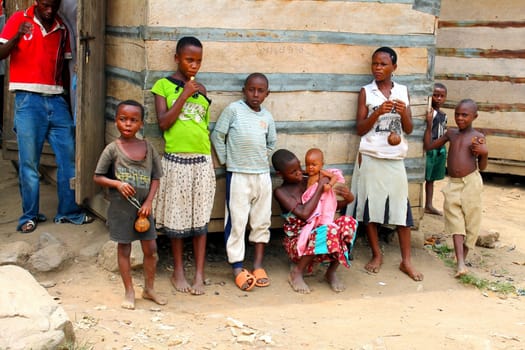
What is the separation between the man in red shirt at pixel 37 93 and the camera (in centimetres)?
552

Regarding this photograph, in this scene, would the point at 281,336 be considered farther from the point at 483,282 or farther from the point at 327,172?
the point at 483,282

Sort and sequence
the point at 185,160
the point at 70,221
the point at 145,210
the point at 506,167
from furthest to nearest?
the point at 506,167 → the point at 70,221 → the point at 185,160 → the point at 145,210

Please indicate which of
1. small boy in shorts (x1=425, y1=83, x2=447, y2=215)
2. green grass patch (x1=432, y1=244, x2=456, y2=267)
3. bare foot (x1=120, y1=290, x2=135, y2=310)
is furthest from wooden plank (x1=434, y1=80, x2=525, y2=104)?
bare foot (x1=120, y1=290, x2=135, y2=310)

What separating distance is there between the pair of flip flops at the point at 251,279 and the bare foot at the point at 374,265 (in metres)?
0.85

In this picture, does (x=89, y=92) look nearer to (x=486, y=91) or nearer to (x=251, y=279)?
(x=251, y=279)

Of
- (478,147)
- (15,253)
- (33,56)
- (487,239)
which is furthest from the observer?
(487,239)

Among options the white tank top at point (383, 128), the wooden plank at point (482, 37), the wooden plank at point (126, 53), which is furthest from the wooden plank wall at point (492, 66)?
the wooden plank at point (126, 53)

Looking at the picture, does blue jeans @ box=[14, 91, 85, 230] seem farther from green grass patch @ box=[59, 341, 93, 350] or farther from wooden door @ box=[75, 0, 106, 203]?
green grass patch @ box=[59, 341, 93, 350]

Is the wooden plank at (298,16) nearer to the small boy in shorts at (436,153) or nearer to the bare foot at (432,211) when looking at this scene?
the small boy in shorts at (436,153)

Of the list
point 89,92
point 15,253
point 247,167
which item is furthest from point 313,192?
point 15,253

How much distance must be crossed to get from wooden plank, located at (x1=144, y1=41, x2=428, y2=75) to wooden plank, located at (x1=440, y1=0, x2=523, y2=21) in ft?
10.6

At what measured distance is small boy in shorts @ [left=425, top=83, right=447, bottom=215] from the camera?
681 cm

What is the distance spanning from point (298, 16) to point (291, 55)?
0.28m

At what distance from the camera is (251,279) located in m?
5.07
